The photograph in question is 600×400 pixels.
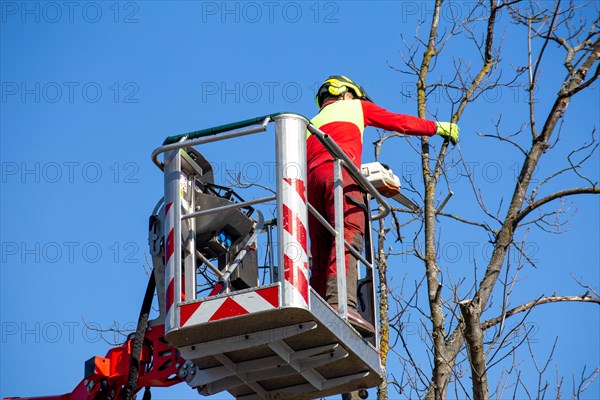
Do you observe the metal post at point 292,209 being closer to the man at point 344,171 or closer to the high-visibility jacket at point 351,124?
the man at point 344,171

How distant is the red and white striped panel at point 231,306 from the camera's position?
303 inches

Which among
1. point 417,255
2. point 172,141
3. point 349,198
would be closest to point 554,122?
point 417,255

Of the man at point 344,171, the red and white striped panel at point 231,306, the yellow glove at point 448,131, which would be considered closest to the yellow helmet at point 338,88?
the man at point 344,171

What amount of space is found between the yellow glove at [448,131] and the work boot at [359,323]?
86.3 inches

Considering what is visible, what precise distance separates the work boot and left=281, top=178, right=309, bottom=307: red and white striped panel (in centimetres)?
73

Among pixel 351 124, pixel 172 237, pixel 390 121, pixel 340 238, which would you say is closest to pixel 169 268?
pixel 172 237

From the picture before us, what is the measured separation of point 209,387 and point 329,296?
3.46 ft

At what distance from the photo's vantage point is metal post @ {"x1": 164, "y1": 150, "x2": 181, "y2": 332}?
313 inches

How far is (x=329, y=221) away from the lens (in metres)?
9.09

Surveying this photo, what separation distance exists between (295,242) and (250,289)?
0.42m

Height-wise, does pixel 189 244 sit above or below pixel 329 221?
below

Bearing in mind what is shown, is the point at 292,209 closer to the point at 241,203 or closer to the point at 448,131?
the point at 241,203

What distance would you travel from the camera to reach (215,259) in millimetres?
8836

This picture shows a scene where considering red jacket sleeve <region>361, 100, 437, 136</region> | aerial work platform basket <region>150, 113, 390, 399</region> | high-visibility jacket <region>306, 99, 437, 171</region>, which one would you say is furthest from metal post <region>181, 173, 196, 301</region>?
red jacket sleeve <region>361, 100, 437, 136</region>
